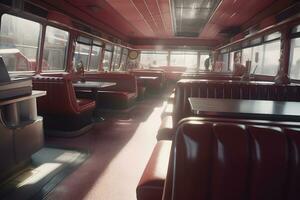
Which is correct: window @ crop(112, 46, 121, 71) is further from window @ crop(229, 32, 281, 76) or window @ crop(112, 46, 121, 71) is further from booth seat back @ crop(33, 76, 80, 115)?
booth seat back @ crop(33, 76, 80, 115)

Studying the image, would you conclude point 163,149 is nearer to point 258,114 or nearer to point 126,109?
point 258,114

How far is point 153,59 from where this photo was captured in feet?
51.9

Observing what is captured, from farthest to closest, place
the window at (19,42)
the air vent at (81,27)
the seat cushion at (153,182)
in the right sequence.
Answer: the air vent at (81,27), the window at (19,42), the seat cushion at (153,182)

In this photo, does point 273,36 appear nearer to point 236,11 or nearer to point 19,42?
point 236,11

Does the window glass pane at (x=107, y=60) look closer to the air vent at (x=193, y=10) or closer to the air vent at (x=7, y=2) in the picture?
the air vent at (x=193, y=10)

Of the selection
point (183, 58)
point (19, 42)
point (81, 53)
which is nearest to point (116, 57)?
point (81, 53)

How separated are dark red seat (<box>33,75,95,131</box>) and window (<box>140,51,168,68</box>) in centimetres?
1154

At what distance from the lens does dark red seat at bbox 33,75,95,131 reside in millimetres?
3988

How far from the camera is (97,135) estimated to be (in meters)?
4.34

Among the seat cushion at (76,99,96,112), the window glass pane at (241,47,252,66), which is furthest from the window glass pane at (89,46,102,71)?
the window glass pane at (241,47,252,66)

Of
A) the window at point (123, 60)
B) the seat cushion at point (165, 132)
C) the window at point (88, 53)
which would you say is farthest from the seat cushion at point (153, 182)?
the window at point (123, 60)

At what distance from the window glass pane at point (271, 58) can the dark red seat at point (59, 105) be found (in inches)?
169

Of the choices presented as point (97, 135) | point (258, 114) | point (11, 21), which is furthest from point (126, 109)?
point (258, 114)

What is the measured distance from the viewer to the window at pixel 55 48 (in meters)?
5.77
